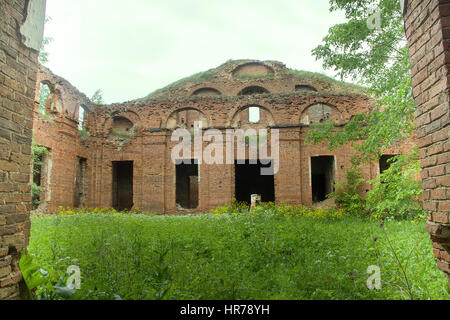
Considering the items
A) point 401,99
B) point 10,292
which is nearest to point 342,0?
point 401,99

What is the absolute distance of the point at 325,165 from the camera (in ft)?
57.9

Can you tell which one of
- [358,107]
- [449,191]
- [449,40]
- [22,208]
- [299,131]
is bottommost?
[22,208]

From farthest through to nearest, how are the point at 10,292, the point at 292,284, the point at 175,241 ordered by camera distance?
the point at 175,241 < the point at 292,284 < the point at 10,292

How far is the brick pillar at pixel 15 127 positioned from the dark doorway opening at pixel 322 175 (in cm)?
1474

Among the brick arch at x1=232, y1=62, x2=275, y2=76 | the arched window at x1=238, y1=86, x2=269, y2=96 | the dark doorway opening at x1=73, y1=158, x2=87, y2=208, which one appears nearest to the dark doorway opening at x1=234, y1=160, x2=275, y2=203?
the arched window at x1=238, y1=86, x2=269, y2=96

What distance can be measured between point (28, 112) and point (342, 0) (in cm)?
788

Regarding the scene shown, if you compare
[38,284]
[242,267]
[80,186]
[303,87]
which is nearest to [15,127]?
[38,284]

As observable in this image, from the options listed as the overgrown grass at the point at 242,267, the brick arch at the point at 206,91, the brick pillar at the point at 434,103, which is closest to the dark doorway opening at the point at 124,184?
the brick arch at the point at 206,91

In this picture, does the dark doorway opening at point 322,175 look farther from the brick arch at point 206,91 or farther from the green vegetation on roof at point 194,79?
the green vegetation on roof at point 194,79

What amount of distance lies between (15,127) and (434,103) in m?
3.92

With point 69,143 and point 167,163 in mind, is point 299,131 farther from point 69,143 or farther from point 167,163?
point 69,143

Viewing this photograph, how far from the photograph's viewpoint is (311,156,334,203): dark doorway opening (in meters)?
16.0

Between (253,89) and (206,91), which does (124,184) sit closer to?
(206,91)

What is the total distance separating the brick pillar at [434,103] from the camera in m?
2.49
